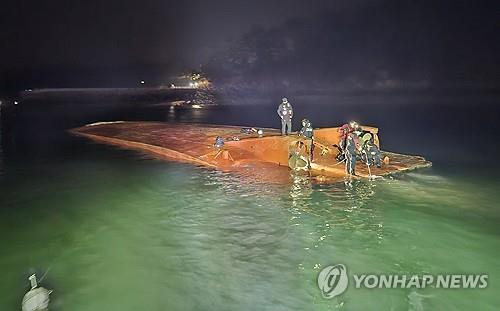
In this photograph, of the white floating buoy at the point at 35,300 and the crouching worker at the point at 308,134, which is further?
the crouching worker at the point at 308,134

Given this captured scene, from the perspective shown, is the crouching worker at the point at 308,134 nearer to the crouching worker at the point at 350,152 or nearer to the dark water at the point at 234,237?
the crouching worker at the point at 350,152

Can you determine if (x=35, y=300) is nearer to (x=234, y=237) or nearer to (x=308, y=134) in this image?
(x=234, y=237)

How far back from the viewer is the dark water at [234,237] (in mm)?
8820

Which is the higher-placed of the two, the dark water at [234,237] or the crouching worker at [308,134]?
the crouching worker at [308,134]

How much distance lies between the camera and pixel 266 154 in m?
22.6

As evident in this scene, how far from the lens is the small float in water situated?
1978 centimetres

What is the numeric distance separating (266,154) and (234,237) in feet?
36.0

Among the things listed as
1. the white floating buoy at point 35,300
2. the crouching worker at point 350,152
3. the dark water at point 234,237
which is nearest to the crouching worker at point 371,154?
the crouching worker at point 350,152

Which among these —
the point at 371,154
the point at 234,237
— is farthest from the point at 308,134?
the point at 234,237

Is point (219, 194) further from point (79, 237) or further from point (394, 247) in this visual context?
point (394, 247)

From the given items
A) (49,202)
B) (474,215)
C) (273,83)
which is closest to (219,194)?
(49,202)

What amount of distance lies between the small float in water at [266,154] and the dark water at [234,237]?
1.24m

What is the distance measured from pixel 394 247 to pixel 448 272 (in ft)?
5.31

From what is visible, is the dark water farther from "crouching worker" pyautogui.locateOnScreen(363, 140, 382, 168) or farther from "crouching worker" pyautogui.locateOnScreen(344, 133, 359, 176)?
"crouching worker" pyautogui.locateOnScreen(363, 140, 382, 168)
